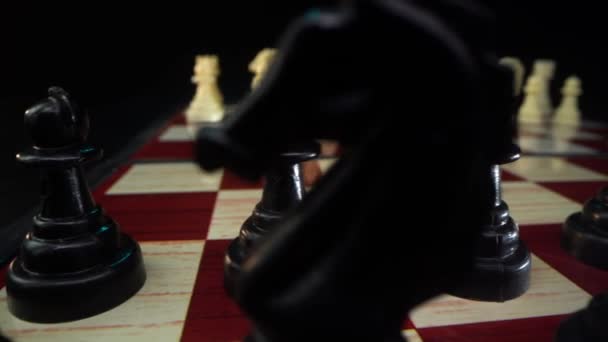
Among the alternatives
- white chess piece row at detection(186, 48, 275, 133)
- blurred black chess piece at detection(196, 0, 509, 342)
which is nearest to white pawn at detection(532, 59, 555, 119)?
white chess piece row at detection(186, 48, 275, 133)

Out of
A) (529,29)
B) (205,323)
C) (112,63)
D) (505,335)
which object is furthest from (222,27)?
(505,335)

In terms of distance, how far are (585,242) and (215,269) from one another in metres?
0.61

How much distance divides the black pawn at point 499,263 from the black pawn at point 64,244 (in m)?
0.48

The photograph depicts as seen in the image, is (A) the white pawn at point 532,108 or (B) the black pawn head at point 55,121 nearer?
(B) the black pawn head at point 55,121

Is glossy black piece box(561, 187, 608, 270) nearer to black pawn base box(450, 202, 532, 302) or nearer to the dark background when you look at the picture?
black pawn base box(450, 202, 532, 302)

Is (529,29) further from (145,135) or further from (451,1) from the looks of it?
(451,1)

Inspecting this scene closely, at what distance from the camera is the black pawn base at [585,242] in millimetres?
753

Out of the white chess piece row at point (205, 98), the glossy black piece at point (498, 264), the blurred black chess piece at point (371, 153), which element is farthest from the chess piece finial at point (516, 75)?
the white chess piece row at point (205, 98)

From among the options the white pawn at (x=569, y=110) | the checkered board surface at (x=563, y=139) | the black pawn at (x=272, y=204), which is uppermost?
the black pawn at (x=272, y=204)

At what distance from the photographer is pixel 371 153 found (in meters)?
0.32

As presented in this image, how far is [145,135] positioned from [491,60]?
160cm

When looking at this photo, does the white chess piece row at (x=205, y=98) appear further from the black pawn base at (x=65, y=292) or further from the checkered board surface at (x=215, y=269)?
the black pawn base at (x=65, y=292)

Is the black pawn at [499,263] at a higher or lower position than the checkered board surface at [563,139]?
higher

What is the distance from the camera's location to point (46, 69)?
4.94 ft
